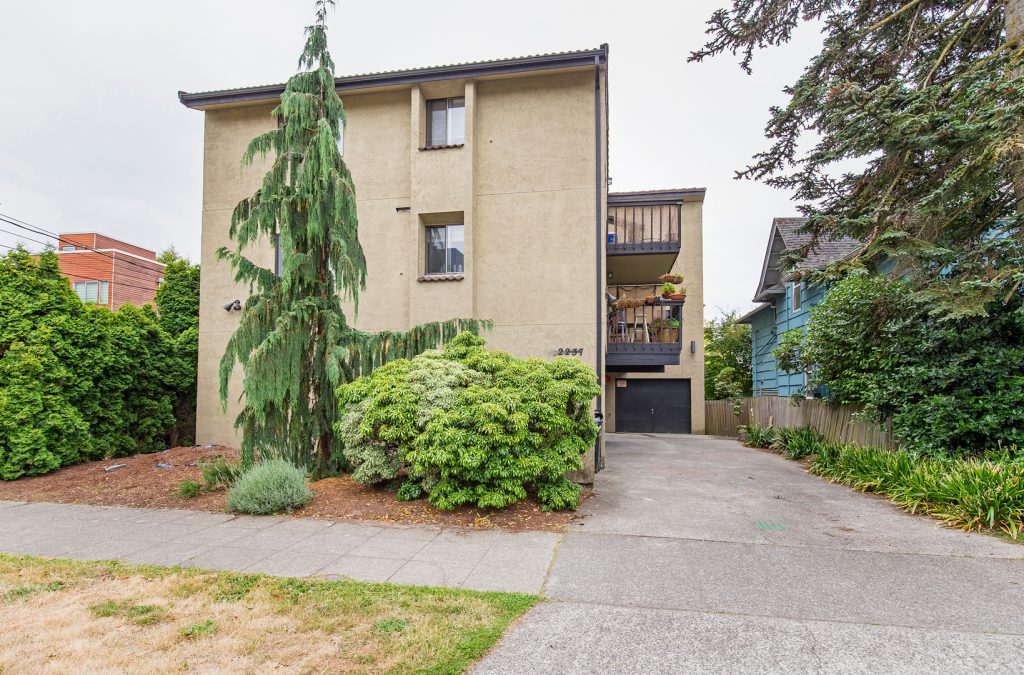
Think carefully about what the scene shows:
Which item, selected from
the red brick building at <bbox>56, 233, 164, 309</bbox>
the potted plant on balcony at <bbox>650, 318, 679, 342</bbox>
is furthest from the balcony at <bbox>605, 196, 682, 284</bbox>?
the red brick building at <bbox>56, 233, 164, 309</bbox>

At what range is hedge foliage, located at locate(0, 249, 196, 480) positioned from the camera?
8023 millimetres

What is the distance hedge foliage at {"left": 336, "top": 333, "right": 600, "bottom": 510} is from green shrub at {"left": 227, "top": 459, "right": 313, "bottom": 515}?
74 centimetres

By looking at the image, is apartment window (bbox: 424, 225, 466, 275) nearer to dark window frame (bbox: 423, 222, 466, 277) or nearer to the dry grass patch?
dark window frame (bbox: 423, 222, 466, 277)

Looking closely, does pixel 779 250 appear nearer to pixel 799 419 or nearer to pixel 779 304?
pixel 779 304

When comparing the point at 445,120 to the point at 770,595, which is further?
the point at 445,120

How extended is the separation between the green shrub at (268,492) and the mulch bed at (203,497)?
19 centimetres

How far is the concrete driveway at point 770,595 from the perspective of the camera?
303cm

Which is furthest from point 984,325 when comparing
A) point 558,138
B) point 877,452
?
point 558,138

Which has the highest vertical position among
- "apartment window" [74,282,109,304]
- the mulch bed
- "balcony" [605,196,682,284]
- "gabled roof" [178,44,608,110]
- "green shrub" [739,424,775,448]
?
"gabled roof" [178,44,608,110]

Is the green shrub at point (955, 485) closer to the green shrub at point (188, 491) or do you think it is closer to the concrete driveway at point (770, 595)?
the concrete driveway at point (770, 595)

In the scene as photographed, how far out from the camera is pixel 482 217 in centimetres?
998

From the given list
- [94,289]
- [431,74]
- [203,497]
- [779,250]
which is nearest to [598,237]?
[431,74]

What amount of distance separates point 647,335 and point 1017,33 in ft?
25.5

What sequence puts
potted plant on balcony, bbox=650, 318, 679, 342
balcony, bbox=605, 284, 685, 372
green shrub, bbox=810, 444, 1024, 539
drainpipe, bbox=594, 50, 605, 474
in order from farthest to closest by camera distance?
1. potted plant on balcony, bbox=650, 318, 679, 342
2. balcony, bbox=605, 284, 685, 372
3. drainpipe, bbox=594, 50, 605, 474
4. green shrub, bbox=810, 444, 1024, 539
